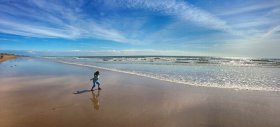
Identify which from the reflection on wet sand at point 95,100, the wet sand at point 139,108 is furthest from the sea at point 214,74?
the reflection on wet sand at point 95,100

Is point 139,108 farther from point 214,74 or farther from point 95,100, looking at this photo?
point 214,74

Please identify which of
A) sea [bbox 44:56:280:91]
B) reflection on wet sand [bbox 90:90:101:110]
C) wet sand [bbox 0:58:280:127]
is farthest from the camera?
sea [bbox 44:56:280:91]

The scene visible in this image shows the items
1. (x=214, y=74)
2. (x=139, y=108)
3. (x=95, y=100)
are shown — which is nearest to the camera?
(x=139, y=108)

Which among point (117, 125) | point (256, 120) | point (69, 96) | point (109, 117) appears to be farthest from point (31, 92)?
point (256, 120)

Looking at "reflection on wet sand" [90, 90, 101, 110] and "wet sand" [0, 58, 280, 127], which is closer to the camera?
"wet sand" [0, 58, 280, 127]

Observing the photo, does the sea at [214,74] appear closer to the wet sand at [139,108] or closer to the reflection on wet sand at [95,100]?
the wet sand at [139,108]

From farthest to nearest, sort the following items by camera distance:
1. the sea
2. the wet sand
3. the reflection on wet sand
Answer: the sea
the reflection on wet sand
the wet sand

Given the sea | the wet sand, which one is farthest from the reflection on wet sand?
the sea

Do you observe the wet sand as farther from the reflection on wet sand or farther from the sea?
the sea

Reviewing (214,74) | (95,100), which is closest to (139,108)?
(95,100)

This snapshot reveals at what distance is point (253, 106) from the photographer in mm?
9695

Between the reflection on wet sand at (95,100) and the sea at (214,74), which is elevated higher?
the sea at (214,74)

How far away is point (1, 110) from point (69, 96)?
10.8ft

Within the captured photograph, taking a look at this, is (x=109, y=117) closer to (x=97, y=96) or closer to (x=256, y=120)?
(x=97, y=96)
